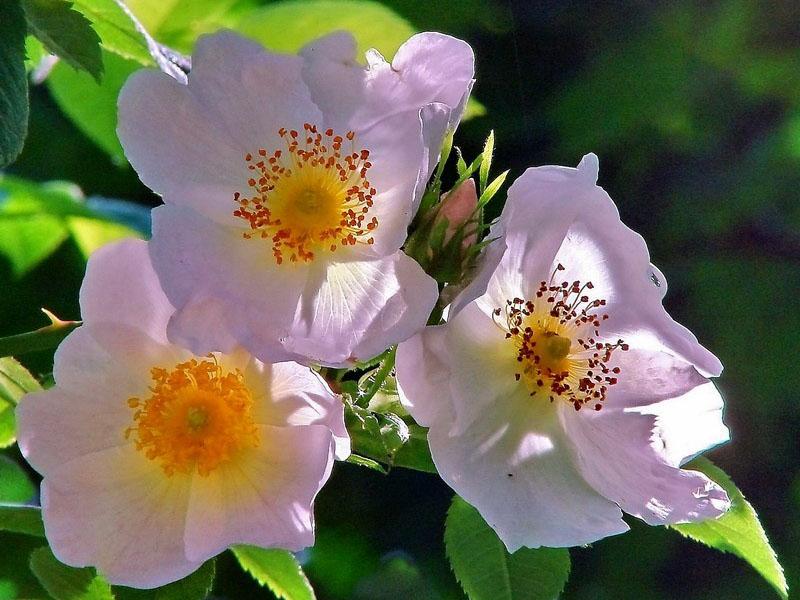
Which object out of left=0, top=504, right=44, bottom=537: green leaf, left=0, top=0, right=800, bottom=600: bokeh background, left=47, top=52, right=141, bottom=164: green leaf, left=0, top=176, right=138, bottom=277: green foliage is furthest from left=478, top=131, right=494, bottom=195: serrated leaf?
left=0, top=0, right=800, bottom=600: bokeh background

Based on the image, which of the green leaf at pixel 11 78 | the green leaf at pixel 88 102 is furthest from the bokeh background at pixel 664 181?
the green leaf at pixel 11 78

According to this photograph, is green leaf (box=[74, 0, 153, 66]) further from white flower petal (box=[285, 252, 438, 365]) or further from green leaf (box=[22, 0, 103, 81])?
white flower petal (box=[285, 252, 438, 365])

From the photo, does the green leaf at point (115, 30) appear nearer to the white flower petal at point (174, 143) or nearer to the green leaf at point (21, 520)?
the white flower petal at point (174, 143)

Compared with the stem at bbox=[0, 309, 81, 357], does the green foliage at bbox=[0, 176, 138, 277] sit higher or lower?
lower

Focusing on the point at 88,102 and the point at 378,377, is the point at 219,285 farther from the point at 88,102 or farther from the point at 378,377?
the point at 88,102

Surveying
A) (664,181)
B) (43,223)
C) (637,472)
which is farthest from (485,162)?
(664,181)

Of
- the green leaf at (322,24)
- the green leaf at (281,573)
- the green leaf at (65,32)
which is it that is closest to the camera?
the green leaf at (65,32)
